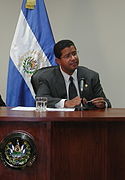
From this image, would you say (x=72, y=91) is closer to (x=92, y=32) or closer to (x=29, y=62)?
(x=29, y=62)

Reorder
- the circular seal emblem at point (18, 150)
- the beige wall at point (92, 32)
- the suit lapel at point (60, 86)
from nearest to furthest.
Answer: the circular seal emblem at point (18, 150) → the suit lapel at point (60, 86) → the beige wall at point (92, 32)

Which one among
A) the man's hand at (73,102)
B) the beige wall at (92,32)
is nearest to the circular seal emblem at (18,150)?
the man's hand at (73,102)

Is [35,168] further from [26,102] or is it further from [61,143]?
[26,102]

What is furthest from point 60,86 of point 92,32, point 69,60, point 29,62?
point 92,32

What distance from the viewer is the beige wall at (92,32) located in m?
3.28

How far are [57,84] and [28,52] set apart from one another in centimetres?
78

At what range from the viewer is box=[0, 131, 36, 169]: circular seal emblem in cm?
158

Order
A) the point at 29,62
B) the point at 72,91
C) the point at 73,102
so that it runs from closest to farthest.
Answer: the point at 73,102, the point at 72,91, the point at 29,62

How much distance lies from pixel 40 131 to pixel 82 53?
1889mm

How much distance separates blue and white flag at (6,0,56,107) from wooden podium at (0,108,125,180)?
1.42m

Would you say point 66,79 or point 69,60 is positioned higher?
point 69,60

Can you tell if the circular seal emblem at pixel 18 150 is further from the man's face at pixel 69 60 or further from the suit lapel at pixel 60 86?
the man's face at pixel 69 60

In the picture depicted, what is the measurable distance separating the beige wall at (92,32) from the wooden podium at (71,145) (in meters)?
1.71

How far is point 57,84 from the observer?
94.5 inches
